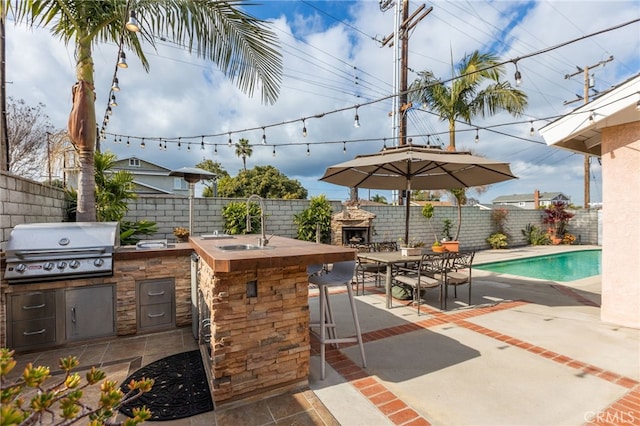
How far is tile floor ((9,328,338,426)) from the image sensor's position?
6.45 ft

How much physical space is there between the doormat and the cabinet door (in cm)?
94

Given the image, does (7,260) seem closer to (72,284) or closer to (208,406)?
(72,284)

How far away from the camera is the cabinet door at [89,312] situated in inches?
120

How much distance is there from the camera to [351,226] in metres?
8.53

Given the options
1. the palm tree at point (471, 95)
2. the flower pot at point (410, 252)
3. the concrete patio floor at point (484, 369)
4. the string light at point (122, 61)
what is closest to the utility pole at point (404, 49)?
the palm tree at point (471, 95)

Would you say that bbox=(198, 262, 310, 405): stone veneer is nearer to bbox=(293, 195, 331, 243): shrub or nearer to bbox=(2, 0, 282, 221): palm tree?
bbox=(2, 0, 282, 221): palm tree

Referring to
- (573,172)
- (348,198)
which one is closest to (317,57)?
(348,198)

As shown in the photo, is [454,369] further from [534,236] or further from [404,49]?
[534,236]

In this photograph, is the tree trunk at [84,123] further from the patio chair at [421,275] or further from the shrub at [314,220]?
the shrub at [314,220]

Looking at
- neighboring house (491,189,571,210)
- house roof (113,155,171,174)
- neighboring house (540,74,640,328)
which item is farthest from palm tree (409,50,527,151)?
neighboring house (491,189,571,210)

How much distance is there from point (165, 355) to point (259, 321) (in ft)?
4.82

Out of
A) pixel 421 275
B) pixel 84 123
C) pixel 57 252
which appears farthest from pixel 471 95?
pixel 57 252

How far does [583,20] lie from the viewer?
5145 mm

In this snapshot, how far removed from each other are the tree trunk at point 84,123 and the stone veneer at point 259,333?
3116 mm
